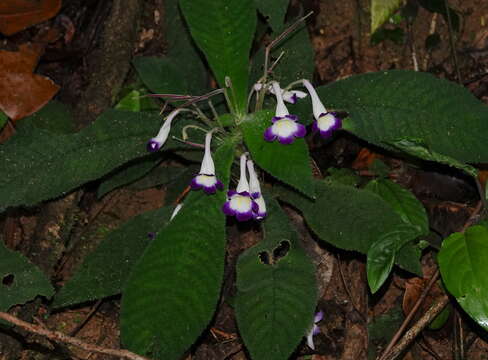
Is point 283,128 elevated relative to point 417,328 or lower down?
elevated

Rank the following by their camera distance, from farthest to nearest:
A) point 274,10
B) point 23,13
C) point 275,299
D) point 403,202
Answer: point 23,13 → point 274,10 → point 403,202 → point 275,299

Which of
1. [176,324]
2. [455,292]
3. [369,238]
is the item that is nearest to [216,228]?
[176,324]

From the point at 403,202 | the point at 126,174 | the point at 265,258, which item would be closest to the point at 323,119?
the point at 403,202

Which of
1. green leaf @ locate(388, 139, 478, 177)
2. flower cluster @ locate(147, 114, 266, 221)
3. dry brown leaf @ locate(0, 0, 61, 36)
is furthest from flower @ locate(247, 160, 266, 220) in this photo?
dry brown leaf @ locate(0, 0, 61, 36)

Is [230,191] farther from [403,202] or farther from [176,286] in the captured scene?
[403,202]

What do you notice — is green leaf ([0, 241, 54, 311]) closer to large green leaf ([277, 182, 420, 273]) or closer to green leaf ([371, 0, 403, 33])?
large green leaf ([277, 182, 420, 273])
